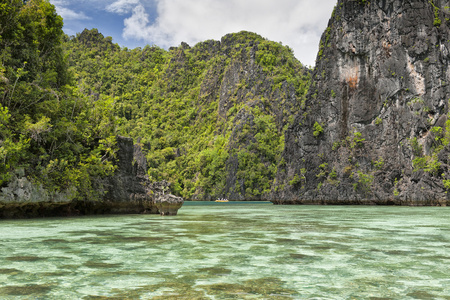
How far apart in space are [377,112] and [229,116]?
195 feet

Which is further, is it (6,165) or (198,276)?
(6,165)

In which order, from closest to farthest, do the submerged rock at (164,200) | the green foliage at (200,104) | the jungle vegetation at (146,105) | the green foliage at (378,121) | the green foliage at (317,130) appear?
1. the jungle vegetation at (146,105)
2. the submerged rock at (164,200)
3. the green foliage at (378,121)
4. the green foliage at (317,130)
5. the green foliage at (200,104)

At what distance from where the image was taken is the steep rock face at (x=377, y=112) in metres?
49.2

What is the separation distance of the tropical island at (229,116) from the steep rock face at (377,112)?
0.19 m

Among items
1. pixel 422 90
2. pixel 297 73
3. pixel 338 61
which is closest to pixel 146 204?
pixel 422 90

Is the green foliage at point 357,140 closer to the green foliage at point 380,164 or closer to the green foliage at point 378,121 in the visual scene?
the green foliage at point 378,121

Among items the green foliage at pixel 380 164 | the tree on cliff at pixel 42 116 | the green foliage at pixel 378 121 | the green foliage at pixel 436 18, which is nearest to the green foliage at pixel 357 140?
the green foliage at pixel 378 121

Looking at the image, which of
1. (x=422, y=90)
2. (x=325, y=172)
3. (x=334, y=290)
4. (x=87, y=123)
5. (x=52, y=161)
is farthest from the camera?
(x=325, y=172)

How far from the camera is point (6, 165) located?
15.8 m

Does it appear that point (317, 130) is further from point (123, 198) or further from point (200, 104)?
point (200, 104)

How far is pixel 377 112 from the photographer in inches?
2216

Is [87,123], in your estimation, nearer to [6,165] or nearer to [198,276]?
[6,165]

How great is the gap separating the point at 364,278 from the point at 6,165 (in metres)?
15.1

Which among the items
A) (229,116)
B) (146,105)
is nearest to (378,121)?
(229,116)
